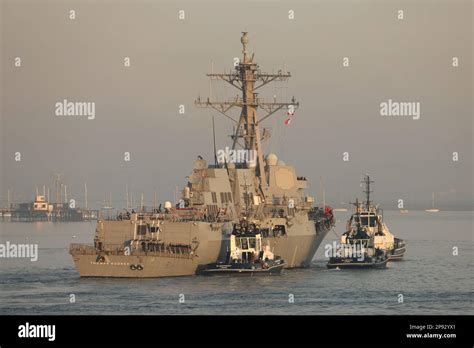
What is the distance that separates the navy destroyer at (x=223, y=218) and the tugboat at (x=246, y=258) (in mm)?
977

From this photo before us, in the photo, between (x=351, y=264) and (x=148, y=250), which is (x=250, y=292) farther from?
(x=351, y=264)

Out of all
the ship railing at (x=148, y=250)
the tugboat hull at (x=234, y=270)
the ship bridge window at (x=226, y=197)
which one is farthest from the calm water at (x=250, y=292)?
the ship bridge window at (x=226, y=197)

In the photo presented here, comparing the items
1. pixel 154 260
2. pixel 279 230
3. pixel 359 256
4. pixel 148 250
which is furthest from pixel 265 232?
pixel 154 260

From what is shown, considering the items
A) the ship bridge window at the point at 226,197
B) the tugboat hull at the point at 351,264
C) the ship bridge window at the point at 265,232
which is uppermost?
the ship bridge window at the point at 226,197

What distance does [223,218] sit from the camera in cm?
6794

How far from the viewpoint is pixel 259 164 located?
74.1 m

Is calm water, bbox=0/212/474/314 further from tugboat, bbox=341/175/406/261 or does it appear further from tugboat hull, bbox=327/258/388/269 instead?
tugboat, bbox=341/175/406/261

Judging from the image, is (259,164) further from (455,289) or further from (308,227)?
(455,289)

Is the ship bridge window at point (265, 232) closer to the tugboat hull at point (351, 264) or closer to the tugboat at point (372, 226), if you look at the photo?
the tugboat hull at point (351, 264)

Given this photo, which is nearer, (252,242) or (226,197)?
(252,242)
